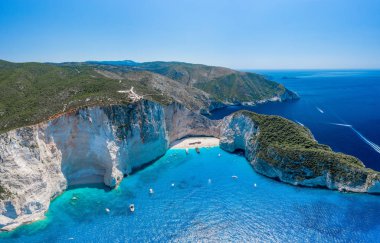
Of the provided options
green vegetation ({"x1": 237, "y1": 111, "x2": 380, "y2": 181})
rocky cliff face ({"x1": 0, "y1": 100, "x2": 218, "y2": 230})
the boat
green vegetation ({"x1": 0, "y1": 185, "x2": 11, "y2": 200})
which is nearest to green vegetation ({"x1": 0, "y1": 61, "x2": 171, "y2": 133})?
rocky cliff face ({"x1": 0, "y1": 100, "x2": 218, "y2": 230})

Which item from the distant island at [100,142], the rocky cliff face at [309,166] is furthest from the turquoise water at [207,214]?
the distant island at [100,142]

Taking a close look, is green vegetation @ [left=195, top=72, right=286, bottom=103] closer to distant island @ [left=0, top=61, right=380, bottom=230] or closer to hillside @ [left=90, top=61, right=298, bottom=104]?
hillside @ [left=90, top=61, right=298, bottom=104]

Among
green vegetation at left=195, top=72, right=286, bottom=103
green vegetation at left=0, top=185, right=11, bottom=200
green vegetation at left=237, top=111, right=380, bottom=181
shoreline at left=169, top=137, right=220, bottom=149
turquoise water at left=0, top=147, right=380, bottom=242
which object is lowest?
turquoise water at left=0, top=147, right=380, bottom=242

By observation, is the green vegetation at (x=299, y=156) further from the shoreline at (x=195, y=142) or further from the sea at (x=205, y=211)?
the shoreline at (x=195, y=142)

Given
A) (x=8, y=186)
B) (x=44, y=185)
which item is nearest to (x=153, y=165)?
(x=44, y=185)

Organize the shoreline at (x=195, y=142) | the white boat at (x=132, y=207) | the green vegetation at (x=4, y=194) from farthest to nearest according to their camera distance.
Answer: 1. the shoreline at (x=195, y=142)
2. the white boat at (x=132, y=207)
3. the green vegetation at (x=4, y=194)

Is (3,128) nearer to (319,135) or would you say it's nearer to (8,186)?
(8,186)
